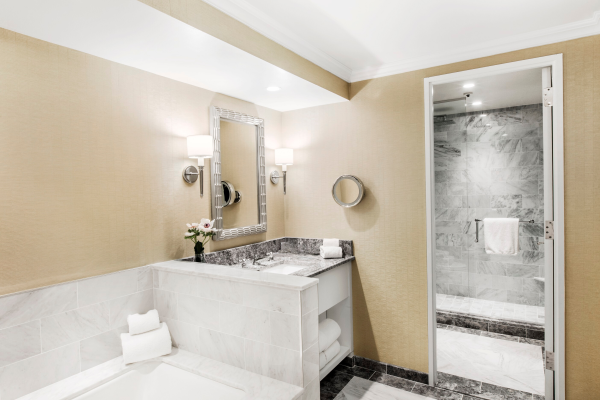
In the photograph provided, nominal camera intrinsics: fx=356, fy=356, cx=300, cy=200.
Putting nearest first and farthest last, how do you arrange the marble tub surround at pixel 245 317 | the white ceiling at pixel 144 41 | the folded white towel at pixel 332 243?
the white ceiling at pixel 144 41 → the marble tub surround at pixel 245 317 → the folded white towel at pixel 332 243

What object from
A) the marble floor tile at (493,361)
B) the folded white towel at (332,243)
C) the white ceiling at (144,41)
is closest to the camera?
the white ceiling at (144,41)

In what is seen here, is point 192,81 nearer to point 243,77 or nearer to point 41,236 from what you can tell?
point 243,77

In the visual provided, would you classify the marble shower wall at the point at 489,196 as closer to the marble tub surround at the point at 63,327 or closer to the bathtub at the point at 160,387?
the bathtub at the point at 160,387

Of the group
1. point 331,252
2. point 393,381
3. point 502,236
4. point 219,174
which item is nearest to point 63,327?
point 219,174

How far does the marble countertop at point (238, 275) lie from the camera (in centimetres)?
180

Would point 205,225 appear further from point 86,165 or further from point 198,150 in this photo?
point 86,165

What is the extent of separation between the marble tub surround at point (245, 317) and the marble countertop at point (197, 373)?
43 mm

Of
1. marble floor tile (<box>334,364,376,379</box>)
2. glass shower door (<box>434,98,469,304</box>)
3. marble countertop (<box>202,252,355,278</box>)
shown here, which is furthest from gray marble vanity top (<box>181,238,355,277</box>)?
glass shower door (<box>434,98,469,304</box>)

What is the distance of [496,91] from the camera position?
315 cm

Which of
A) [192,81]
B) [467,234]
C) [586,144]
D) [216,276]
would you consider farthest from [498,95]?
[216,276]

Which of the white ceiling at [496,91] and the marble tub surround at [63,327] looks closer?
the marble tub surround at [63,327]

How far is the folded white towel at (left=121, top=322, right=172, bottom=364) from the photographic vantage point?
1965 millimetres

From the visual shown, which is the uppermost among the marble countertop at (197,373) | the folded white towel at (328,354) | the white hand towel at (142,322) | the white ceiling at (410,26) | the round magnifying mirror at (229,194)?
the white ceiling at (410,26)

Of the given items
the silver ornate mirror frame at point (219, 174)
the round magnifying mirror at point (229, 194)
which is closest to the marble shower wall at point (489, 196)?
the silver ornate mirror frame at point (219, 174)
